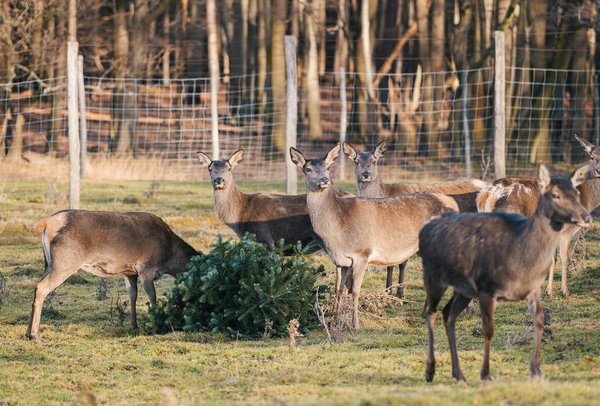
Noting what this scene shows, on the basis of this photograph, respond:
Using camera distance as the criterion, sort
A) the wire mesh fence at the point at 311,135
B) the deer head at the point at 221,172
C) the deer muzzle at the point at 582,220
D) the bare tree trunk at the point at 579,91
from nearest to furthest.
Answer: the deer muzzle at the point at 582,220 → the deer head at the point at 221,172 → the wire mesh fence at the point at 311,135 → the bare tree trunk at the point at 579,91

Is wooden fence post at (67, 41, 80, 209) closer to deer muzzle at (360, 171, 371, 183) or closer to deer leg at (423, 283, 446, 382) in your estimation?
deer muzzle at (360, 171, 371, 183)

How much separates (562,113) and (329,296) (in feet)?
73.1

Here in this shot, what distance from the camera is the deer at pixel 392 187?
44.3 ft

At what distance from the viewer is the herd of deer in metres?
8.33

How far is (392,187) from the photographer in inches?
588

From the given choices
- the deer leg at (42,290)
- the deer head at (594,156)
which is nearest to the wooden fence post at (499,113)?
the deer head at (594,156)

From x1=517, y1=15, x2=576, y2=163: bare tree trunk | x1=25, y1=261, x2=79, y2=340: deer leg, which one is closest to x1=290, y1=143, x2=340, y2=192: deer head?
x1=25, y1=261, x2=79, y2=340: deer leg

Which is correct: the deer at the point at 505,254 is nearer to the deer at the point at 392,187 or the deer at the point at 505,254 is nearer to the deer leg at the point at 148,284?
the deer leg at the point at 148,284

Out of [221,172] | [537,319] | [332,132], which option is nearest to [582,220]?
[537,319]

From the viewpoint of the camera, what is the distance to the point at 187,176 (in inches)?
1027

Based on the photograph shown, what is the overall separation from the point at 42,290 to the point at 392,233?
365 centimetres

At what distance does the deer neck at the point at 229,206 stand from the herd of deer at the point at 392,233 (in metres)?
0.01

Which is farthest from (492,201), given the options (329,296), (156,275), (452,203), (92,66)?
(92,66)

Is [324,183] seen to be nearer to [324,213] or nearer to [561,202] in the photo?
[324,213]
